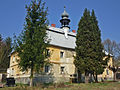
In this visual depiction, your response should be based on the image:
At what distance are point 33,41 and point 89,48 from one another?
911cm

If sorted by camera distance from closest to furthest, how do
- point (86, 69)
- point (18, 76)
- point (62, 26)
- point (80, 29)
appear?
point (86, 69) < point (80, 29) < point (18, 76) < point (62, 26)

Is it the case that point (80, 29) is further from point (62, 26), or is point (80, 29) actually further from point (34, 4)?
point (62, 26)

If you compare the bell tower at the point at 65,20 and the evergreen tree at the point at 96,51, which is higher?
the bell tower at the point at 65,20

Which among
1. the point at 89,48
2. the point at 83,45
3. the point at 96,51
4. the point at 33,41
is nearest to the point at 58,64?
the point at 83,45

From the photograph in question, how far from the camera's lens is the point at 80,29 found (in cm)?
2067

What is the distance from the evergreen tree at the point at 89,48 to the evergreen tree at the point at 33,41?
6897 millimetres

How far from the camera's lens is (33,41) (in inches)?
524

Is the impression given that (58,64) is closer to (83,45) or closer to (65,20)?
(83,45)

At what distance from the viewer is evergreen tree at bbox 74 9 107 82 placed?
1895 cm

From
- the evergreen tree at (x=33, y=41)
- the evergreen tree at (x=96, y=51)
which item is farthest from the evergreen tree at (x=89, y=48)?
the evergreen tree at (x=33, y=41)

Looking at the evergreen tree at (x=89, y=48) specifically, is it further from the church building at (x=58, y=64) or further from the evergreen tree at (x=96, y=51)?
the church building at (x=58, y=64)

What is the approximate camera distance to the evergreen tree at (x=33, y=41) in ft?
42.5

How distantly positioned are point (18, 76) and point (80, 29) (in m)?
13.4

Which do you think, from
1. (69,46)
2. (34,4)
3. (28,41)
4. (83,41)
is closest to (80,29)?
(83,41)
